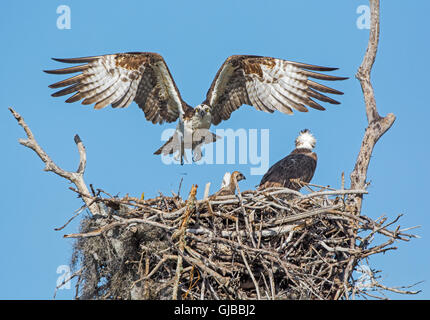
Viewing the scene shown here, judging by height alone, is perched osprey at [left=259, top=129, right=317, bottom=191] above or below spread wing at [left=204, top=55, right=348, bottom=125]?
below

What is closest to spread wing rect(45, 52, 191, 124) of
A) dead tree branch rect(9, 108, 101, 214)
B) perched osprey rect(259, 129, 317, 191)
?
dead tree branch rect(9, 108, 101, 214)

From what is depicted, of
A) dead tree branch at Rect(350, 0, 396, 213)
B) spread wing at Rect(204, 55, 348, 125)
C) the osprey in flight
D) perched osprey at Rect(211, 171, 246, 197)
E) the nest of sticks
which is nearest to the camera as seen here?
the nest of sticks

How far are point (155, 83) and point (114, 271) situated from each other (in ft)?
11.5

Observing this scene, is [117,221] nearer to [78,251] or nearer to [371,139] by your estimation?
[78,251]

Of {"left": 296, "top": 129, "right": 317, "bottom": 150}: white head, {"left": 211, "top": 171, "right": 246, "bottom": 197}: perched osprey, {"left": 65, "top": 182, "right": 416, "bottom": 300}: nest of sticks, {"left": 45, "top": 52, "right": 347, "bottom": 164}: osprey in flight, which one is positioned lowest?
{"left": 65, "top": 182, "right": 416, "bottom": 300}: nest of sticks

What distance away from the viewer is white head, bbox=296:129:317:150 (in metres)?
10.9

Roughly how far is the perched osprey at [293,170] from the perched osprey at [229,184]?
39 cm

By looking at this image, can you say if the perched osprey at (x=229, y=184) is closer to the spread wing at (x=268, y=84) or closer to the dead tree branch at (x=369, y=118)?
the spread wing at (x=268, y=84)

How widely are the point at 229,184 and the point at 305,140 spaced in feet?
8.04

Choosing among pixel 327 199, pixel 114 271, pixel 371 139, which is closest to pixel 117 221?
pixel 114 271

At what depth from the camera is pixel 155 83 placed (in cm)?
988

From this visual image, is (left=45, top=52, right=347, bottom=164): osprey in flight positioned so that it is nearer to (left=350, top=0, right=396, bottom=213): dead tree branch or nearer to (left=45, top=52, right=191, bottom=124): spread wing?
(left=45, top=52, right=191, bottom=124): spread wing

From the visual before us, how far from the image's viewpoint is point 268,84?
9.91 metres

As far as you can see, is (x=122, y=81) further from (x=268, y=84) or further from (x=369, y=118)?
(x=369, y=118)
